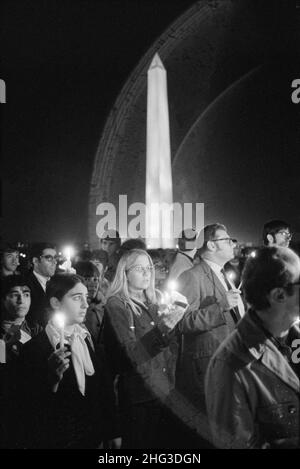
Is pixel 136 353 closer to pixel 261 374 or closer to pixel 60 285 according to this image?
pixel 60 285

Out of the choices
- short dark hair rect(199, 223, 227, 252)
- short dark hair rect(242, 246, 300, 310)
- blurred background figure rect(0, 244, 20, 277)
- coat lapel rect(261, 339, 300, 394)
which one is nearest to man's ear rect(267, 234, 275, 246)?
short dark hair rect(199, 223, 227, 252)

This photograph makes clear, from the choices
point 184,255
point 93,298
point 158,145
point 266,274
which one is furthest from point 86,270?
point 158,145

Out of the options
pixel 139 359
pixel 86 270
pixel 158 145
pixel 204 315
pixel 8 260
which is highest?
pixel 158 145

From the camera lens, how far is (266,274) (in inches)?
78.8

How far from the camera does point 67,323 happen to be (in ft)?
10.5

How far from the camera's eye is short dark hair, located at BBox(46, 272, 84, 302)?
325 cm

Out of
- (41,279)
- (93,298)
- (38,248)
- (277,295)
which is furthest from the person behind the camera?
(38,248)

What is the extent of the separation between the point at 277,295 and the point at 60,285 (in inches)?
66.5

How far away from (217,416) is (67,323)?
1.56 meters

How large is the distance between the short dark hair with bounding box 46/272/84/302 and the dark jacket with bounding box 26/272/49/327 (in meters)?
0.64

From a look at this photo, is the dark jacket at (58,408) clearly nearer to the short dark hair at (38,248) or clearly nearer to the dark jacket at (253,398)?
the dark jacket at (253,398)

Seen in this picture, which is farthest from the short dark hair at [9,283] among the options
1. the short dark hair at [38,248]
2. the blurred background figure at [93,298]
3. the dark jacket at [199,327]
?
the short dark hair at [38,248]
